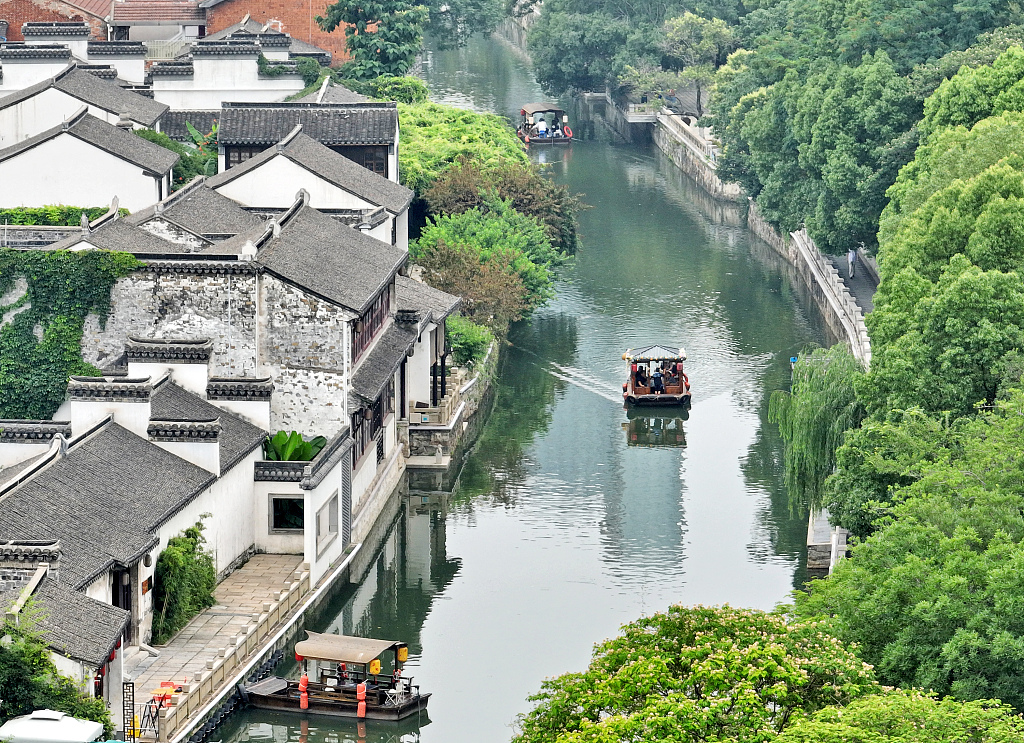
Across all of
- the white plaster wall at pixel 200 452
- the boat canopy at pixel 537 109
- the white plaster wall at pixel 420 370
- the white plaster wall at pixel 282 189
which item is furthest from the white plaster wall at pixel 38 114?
the boat canopy at pixel 537 109

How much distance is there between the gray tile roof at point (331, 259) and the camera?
5103cm

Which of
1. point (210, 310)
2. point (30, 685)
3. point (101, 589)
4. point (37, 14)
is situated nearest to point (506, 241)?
point (210, 310)

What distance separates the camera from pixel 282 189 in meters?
66.2

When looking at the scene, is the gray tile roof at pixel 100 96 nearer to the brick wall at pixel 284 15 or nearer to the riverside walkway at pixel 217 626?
the brick wall at pixel 284 15

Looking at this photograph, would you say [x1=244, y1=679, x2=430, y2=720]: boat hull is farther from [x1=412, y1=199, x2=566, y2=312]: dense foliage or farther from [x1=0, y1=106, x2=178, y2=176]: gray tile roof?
[x1=412, y1=199, x2=566, y2=312]: dense foliage

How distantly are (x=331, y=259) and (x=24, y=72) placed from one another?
3373 centimetres

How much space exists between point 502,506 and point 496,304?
1516cm

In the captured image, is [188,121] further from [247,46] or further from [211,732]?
[211,732]

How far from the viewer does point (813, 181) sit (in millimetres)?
79875

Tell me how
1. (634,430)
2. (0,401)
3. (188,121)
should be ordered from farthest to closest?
(188,121)
(634,430)
(0,401)

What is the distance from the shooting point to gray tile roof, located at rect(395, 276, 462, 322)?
199 feet

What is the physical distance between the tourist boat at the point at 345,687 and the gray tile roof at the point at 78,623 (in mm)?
4598

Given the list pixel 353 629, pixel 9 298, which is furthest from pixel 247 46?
pixel 353 629

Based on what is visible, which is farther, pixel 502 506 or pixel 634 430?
pixel 634 430
